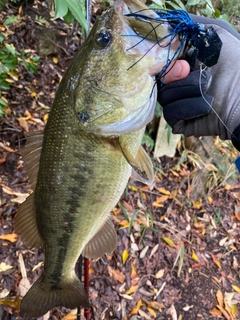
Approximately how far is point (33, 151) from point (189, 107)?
795 mm

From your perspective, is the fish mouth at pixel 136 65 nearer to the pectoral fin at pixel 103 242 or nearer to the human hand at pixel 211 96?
the human hand at pixel 211 96

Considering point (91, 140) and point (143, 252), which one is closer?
point (91, 140)

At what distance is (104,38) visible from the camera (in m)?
1.49

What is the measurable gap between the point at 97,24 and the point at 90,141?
50 centimetres

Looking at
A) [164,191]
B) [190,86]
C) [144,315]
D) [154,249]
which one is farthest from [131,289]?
[190,86]

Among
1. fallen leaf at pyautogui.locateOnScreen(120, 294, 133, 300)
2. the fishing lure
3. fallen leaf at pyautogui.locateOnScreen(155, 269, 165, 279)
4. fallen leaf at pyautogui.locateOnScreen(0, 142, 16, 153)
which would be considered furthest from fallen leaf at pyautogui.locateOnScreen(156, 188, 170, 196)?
the fishing lure

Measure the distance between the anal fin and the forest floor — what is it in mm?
1075

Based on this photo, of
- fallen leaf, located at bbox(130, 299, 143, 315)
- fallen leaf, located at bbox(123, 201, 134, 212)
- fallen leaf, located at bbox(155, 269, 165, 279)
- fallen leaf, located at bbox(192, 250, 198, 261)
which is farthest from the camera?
fallen leaf, located at bbox(192, 250, 198, 261)

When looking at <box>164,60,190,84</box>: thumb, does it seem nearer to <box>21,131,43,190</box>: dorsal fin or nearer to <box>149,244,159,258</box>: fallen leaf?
<box>21,131,43,190</box>: dorsal fin

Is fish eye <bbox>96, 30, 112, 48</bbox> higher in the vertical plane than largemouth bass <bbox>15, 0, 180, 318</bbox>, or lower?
higher

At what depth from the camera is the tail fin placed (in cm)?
198

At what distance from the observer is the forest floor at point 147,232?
3299mm

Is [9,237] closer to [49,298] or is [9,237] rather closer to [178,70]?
[49,298]

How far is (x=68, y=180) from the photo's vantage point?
5.52 feet
